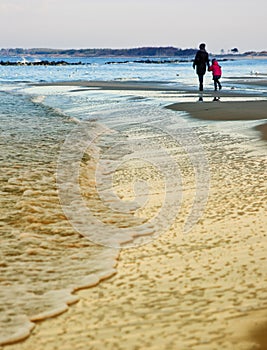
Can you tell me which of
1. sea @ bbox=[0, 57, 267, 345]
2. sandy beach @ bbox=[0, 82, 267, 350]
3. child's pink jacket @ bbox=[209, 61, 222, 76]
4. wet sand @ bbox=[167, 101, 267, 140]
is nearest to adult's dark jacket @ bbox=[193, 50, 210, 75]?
child's pink jacket @ bbox=[209, 61, 222, 76]

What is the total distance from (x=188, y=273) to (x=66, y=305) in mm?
897

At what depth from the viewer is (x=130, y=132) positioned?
11.5 metres

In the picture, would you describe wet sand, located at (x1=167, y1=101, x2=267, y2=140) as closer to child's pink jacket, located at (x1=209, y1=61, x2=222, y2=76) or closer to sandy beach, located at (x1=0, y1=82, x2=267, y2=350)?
sandy beach, located at (x1=0, y1=82, x2=267, y2=350)

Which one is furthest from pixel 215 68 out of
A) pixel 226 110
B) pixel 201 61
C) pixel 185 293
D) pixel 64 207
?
pixel 185 293

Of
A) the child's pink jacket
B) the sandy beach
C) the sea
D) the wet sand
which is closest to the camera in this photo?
the sandy beach

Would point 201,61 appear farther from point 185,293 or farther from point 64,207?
point 185,293

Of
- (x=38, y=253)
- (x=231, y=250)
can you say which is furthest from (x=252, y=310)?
(x=38, y=253)

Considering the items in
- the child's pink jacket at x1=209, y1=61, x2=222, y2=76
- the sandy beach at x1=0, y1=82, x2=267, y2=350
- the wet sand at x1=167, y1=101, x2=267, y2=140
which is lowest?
the sandy beach at x1=0, y1=82, x2=267, y2=350

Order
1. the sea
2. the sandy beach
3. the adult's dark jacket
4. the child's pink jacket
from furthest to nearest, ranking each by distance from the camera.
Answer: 1. the child's pink jacket
2. the adult's dark jacket
3. the sea
4. the sandy beach

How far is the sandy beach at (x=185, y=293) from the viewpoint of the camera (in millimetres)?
2818

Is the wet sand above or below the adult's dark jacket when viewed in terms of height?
below

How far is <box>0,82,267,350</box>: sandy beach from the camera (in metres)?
2.82

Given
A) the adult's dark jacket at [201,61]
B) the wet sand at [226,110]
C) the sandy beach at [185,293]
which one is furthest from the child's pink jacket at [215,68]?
the sandy beach at [185,293]

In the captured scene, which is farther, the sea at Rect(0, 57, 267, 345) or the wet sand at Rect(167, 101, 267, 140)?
the wet sand at Rect(167, 101, 267, 140)
